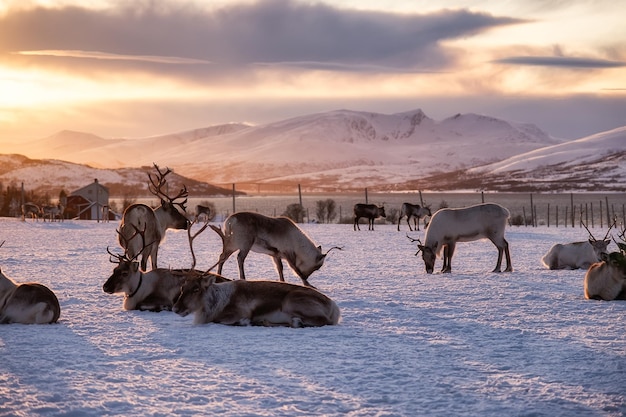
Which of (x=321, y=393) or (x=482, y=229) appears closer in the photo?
(x=321, y=393)

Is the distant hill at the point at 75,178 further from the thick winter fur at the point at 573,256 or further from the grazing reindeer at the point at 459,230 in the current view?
the thick winter fur at the point at 573,256

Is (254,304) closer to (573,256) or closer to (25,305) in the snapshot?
(25,305)

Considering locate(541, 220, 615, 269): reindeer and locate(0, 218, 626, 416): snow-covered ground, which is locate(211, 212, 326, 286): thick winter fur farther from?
locate(541, 220, 615, 269): reindeer

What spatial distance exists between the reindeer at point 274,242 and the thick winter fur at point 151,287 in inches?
89.2

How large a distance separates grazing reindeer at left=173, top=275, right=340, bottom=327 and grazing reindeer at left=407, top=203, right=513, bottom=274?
276 inches

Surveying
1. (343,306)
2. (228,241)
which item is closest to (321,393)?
(343,306)

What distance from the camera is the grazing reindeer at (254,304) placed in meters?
9.83

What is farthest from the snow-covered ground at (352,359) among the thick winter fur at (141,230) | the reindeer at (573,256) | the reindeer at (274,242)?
the reindeer at (573,256)

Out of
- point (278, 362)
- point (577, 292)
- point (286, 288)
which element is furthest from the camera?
point (577, 292)

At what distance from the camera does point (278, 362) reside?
7.80 meters

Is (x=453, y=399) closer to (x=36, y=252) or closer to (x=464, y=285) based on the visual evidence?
(x=464, y=285)

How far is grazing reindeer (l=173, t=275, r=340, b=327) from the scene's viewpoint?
9828 millimetres

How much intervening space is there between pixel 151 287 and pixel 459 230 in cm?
775

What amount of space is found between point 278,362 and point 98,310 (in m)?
4.59
